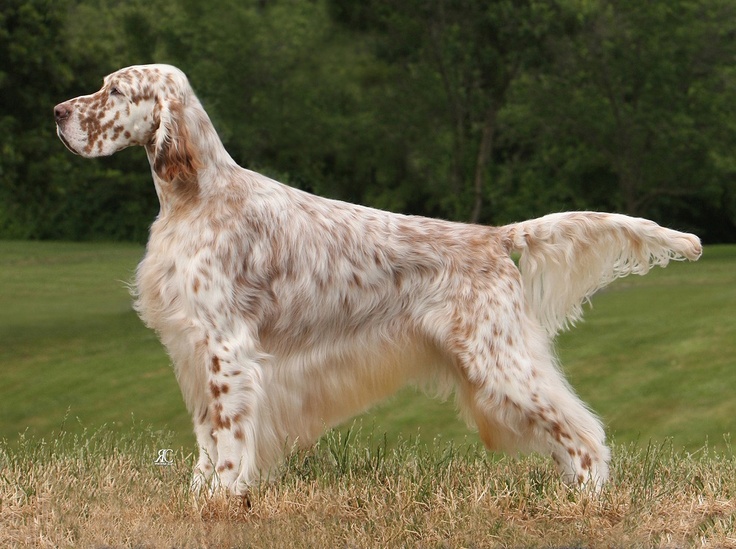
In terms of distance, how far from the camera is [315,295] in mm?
4820

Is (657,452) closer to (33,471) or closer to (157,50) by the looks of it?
(33,471)

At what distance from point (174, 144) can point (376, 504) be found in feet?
6.15

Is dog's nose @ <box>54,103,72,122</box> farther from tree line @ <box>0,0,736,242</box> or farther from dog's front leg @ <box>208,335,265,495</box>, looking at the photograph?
tree line @ <box>0,0,736,242</box>

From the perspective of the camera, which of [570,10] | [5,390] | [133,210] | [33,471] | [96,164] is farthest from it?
[133,210]

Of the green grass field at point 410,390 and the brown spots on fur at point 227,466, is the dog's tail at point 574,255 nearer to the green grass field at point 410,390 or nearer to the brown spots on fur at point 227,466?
the green grass field at point 410,390

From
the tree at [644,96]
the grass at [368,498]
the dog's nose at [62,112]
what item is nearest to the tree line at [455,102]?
the tree at [644,96]

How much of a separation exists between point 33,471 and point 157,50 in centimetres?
2199

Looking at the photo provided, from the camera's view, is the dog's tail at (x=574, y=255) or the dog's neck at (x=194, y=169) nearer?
the dog's neck at (x=194, y=169)

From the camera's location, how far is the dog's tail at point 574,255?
16.2 feet

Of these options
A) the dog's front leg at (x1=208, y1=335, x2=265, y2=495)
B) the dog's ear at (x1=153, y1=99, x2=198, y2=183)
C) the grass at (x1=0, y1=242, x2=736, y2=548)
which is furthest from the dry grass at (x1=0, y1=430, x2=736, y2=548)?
the dog's ear at (x1=153, y1=99, x2=198, y2=183)

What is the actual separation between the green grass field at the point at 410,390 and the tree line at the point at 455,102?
24.6 feet

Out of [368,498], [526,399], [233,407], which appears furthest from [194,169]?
[526,399]

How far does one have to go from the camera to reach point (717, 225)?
27.5 meters

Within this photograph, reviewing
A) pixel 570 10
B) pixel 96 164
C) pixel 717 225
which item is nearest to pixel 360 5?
pixel 570 10
